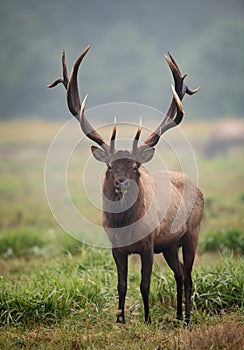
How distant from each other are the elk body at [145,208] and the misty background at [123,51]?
3112 centimetres

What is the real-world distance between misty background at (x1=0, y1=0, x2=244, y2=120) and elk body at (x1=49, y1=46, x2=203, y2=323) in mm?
31122

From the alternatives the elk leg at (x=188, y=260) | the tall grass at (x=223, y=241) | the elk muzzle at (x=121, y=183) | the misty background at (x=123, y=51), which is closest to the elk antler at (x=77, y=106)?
the elk muzzle at (x=121, y=183)

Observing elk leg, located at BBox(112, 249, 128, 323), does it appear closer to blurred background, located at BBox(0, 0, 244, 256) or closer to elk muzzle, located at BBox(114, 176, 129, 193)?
elk muzzle, located at BBox(114, 176, 129, 193)

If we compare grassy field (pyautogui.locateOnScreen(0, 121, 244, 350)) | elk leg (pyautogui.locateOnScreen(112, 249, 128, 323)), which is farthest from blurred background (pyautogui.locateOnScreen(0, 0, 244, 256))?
elk leg (pyautogui.locateOnScreen(112, 249, 128, 323))

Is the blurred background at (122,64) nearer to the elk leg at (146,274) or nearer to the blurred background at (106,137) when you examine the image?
the blurred background at (106,137)

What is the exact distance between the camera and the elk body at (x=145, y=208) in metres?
5.69

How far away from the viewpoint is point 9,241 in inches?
440

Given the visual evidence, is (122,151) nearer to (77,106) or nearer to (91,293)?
(77,106)

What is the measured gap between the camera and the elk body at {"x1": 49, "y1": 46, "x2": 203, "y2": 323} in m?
5.69

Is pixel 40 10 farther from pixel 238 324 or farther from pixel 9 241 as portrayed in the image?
pixel 238 324

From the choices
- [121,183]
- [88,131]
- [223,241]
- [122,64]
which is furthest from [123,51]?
[121,183]

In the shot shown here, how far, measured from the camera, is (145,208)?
5.84 metres

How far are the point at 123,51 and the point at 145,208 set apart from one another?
40198 mm

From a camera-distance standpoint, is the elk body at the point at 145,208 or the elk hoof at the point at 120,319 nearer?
the elk body at the point at 145,208
